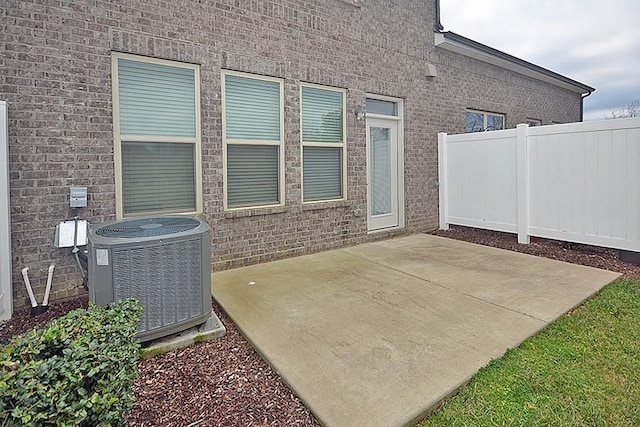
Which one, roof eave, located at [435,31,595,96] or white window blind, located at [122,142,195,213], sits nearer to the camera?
white window blind, located at [122,142,195,213]

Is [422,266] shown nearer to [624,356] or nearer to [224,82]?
[624,356]

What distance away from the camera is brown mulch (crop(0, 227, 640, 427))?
223 cm

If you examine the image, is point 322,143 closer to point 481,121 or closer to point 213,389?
point 213,389

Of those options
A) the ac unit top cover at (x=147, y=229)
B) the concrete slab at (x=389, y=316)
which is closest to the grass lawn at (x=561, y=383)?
the concrete slab at (x=389, y=316)

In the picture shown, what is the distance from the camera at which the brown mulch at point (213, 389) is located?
2234mm

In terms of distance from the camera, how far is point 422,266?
18.0 feet

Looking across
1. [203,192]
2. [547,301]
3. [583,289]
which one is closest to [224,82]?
[203,192]

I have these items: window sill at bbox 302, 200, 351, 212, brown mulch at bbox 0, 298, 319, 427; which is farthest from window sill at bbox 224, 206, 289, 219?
brown mulch at bbox 0, 298, 319, 427

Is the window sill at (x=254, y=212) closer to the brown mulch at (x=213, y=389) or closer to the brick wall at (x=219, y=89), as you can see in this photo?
the brick wall at (x=219, y=89)

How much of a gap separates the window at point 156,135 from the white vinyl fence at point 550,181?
5.50 metres

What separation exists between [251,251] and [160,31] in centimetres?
319

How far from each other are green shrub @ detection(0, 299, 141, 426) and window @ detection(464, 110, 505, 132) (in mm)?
9030

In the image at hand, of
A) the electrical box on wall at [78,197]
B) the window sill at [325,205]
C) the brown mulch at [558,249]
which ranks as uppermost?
the electrical box on wall at [78,197]

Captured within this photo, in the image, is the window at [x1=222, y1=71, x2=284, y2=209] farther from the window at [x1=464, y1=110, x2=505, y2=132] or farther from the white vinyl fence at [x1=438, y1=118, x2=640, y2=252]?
the window at [x1=464, y1=110, x2=505, y2=132]
